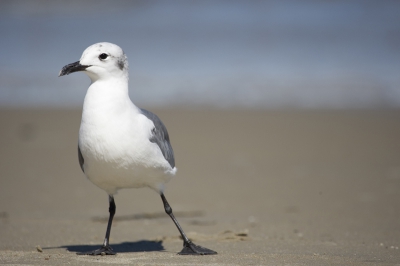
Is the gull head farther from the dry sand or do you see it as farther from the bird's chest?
the dry sand

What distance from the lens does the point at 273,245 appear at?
616cm

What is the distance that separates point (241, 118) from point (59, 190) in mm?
6415

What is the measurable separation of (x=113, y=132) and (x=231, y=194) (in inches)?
186

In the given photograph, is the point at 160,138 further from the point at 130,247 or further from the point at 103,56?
the point at 130,247

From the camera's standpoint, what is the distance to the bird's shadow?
5.99 meters

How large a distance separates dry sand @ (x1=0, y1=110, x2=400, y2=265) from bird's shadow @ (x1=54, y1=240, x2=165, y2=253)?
0.01m

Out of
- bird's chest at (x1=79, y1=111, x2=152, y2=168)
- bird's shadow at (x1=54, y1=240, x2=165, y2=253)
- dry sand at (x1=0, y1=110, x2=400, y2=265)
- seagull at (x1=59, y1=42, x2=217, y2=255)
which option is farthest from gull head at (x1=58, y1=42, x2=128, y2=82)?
bird's shadow at (x1=54, y1=240, x2=165, y2=253)

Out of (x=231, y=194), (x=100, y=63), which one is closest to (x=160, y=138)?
(x=100, y=63)

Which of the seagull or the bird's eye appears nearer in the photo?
the seagull

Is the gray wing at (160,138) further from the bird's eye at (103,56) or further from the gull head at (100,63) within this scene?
the bird's eye at (103,56)

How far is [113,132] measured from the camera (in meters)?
5.10

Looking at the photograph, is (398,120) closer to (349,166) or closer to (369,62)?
(349,166)

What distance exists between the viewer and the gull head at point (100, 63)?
5.25 m

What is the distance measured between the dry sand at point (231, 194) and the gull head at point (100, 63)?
1.53m
